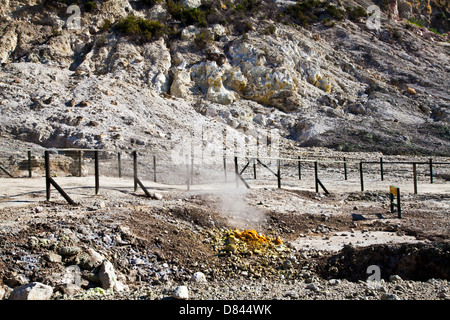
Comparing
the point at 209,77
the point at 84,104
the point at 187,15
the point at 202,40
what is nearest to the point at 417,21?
the point at 187,15

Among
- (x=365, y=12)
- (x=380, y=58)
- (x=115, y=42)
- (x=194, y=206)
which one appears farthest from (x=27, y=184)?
(x=365, y=12)

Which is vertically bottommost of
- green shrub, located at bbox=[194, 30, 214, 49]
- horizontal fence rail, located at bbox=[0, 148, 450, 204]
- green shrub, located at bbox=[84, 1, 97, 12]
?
horizontal fence rail, located at bbox=[0, 148, 450, 204]

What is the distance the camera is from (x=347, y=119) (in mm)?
24297

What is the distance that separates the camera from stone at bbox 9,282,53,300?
140 inches

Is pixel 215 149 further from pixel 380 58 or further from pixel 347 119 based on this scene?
pixel 380 58

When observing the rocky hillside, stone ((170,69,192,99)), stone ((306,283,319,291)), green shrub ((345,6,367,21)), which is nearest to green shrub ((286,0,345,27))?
A: the rocky hillside

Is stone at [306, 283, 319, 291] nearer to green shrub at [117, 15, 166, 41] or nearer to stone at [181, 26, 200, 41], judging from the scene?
green shrub at [117, 15, 166, 41]

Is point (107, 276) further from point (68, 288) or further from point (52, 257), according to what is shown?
point (52, 257)

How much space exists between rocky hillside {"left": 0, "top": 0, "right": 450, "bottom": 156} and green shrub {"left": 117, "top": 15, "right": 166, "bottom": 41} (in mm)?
91

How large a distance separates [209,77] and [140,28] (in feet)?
22.9

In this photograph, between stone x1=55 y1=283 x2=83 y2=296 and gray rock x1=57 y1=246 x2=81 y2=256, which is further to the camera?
gray rock x1=57 y1=246 x2=81 y2=256

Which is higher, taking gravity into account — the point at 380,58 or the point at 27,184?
the point at 380,58

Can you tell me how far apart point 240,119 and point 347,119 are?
24.8 ft

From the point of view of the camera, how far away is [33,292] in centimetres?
363
